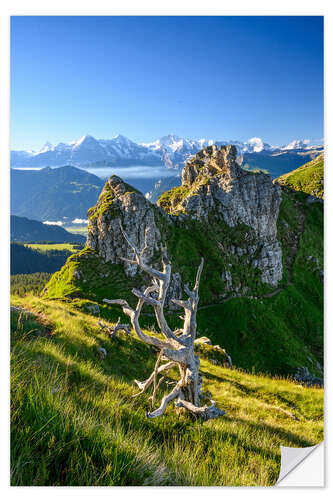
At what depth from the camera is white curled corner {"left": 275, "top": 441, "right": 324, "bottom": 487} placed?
17.7ft

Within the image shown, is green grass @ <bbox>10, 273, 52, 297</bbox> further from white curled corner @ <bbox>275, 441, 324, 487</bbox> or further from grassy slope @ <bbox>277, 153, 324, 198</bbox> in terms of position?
grassy slope @ <bbox>277, 153, 324, 198</bbox>

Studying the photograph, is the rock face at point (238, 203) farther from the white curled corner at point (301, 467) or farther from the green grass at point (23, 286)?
the white curled corner at point (301, 467)

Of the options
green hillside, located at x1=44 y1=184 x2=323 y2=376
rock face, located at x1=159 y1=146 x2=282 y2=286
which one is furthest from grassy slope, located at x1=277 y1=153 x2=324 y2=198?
rock face, located at x1=159 y1=146 x2=282 y2=286

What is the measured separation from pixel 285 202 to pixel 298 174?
41.1 metres

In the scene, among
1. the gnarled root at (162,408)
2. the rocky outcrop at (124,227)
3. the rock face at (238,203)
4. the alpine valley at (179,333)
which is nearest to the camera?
the alpine valley at (179,333)

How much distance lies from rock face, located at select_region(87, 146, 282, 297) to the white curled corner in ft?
235

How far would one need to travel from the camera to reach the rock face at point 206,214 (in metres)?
79.3

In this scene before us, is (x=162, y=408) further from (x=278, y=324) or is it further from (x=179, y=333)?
(x=278, y=324)

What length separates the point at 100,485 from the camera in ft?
11.7

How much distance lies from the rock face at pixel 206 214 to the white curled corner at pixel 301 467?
71640 mm

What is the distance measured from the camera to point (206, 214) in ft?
341
